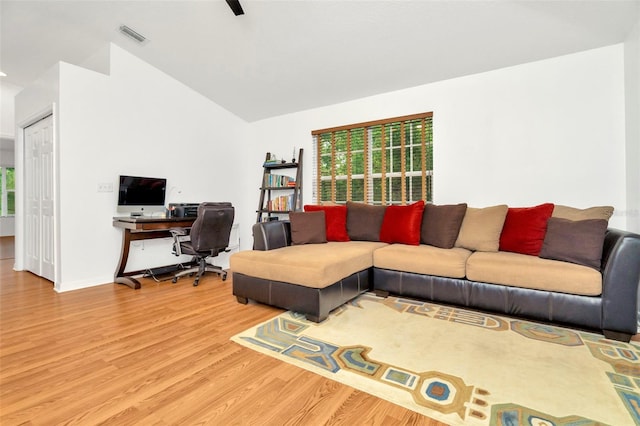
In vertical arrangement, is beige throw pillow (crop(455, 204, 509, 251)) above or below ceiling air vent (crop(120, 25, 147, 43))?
below

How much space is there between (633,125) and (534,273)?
173 cm

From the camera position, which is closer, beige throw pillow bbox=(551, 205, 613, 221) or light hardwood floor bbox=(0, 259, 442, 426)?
light hardwood floor bbox=(0, 259, 442, 426)

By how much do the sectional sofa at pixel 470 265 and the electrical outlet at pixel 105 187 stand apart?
7.07 ft

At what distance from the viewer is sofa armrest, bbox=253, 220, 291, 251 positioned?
3.10 m

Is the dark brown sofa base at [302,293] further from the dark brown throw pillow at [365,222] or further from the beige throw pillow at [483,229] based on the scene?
the beige throw pillow at [483,229]

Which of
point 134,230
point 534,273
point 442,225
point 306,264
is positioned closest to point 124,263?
point 134,230

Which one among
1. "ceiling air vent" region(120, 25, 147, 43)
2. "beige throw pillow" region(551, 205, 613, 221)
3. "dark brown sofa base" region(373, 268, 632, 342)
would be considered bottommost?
"dark brown sofa base" region(373, 268, 632, 342)

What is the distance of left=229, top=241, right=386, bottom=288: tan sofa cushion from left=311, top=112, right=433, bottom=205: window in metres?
1.42

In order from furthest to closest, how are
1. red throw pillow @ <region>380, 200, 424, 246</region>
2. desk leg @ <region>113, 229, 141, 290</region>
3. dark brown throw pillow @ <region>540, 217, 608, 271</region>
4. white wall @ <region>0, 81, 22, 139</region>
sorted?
white wall @ <region>0, 81, 22, 139</region>
desk leg @ <region>113, 229, 141, 290</region>
red throw pillow @ <region>380, 200, 424, 246</region>
dark brown throw pillow @ <region>540, 217, 608, 271</region>

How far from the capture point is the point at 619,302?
6.75ft

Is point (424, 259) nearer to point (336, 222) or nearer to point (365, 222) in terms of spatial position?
point (365, 222)

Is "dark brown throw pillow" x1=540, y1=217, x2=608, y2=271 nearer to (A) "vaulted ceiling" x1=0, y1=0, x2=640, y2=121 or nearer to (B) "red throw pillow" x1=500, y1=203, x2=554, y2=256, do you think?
(B) "red throw pillow" x1=500, y1=203, x2=554, y2=256

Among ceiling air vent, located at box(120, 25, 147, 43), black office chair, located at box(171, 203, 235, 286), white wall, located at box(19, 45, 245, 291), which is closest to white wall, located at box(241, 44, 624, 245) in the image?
black office chair, located at box(171, 203, 235, 286)

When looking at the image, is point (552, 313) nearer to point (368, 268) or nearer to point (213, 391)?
point (368, 268)
